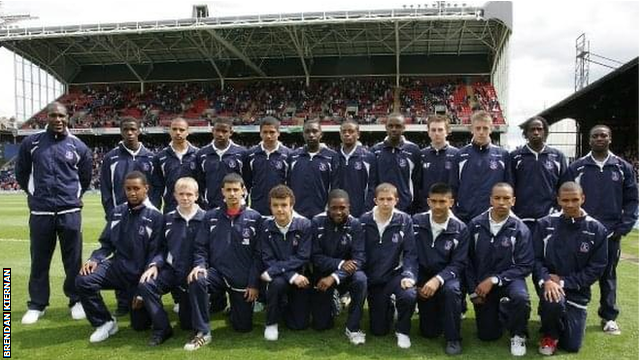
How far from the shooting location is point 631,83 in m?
17.3

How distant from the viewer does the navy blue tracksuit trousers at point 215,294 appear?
4.52 meters

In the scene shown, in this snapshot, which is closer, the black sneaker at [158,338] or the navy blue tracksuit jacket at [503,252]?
the black sneaker at [158,338]

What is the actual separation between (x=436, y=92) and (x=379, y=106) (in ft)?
13.5

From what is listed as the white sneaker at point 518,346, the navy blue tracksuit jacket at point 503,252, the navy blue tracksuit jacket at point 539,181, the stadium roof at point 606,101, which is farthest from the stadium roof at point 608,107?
the white sneaker at point 518,346

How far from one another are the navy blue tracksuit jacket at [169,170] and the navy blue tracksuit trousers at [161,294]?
1202 mm

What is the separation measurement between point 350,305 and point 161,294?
67.2 inches

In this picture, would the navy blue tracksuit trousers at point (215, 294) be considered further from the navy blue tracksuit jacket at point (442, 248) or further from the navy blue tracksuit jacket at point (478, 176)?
the navy blue tracksuit jacket at point (478, 176)

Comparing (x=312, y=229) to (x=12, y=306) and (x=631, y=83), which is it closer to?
(x=12, y=306)

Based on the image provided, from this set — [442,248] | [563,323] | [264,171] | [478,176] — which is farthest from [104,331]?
[563,323]

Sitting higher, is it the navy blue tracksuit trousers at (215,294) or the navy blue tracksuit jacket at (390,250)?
the navy blue tracksuit jacket at (390,250)

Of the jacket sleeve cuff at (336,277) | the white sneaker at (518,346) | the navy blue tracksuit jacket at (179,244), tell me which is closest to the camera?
the white sneaker at (518,346)

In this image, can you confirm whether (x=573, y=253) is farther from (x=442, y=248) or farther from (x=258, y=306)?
(x=258, y=306)

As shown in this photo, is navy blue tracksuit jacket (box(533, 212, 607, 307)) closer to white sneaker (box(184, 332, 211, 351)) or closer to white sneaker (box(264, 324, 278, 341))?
white sneaker (box(264, 324, 278, 341))

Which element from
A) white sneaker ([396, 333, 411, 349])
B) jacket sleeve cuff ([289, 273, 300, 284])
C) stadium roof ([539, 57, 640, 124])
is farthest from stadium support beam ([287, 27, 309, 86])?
white sneaker ([396, 333, 411, 349])
